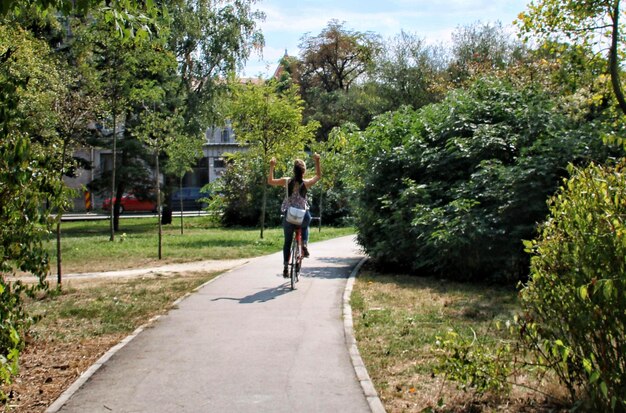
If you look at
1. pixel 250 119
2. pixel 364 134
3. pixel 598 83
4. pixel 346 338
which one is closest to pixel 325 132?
pixel 250 119

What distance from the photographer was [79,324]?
8898mm

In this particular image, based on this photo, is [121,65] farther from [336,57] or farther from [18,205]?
[336,57]

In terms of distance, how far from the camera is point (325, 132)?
59.0 m

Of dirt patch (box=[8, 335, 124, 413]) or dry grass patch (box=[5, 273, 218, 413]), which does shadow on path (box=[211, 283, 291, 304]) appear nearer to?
dry grass patch (box=[5, 273, 218, 413])

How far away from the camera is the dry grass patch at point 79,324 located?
20.6 ft

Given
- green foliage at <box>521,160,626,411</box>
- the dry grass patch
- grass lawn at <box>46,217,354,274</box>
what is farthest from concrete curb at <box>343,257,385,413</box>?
grass lawn at <box>46,217,354,274</box>

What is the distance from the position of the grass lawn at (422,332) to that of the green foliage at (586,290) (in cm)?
69

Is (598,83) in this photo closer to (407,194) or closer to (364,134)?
(407,194)

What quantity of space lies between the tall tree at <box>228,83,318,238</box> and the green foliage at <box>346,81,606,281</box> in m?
7.34

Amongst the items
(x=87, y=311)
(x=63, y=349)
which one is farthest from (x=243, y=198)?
(x=63, y=349)

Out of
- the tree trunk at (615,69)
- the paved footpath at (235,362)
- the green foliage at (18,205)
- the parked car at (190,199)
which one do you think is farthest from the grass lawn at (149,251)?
the parked car at (190,199)

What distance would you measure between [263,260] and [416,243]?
4.06 meters

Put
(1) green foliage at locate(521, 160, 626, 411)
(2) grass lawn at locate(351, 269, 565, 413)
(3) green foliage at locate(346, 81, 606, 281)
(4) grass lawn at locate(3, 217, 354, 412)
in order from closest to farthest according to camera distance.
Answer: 1. (1) green foliage at locate(521, 160, 626, 411)
2. (2) grass lawn at locate(351, 269, 565, 413)
3. (4) grass lawn at locate(3, 217, 354, 412)
4. (3) green foliage at locate(346, 81, 606, 281)

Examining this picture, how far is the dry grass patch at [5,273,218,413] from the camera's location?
6266mm
